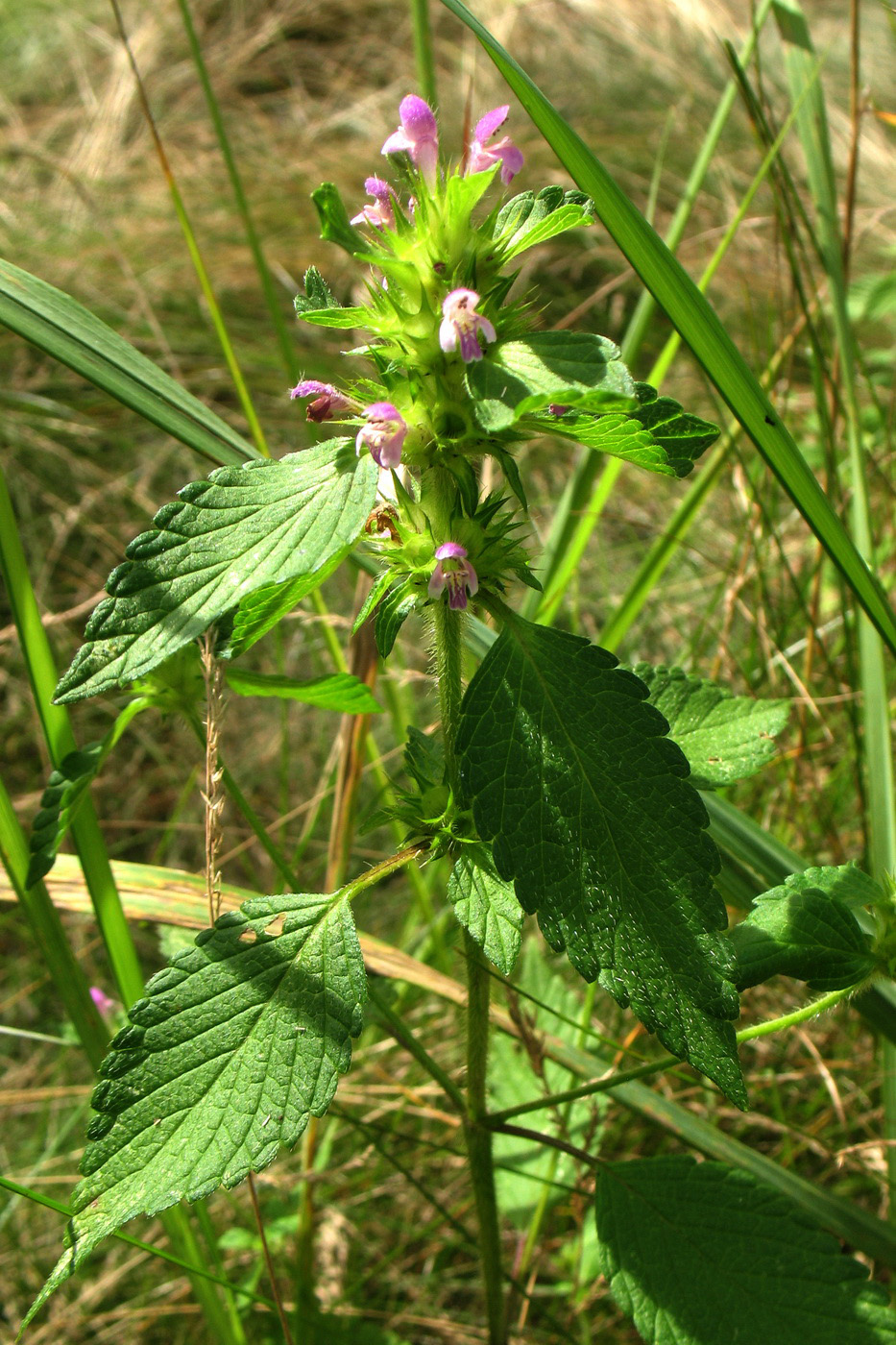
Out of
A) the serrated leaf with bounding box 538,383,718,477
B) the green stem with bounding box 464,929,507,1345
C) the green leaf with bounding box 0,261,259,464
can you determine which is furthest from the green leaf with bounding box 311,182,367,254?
the green stem with bounding box 464,929,507,1345

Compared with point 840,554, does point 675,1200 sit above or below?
below

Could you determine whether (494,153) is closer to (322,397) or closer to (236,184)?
(322,397)

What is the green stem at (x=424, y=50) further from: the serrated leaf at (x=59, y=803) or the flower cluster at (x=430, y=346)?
the serrated leaf at (x=59, y=803)

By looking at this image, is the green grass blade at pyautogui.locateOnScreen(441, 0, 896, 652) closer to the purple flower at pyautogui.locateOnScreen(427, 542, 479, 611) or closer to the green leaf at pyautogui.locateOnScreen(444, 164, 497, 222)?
the green leaf at pyautogui.locateOnScreen(444, 164, 497, 222)

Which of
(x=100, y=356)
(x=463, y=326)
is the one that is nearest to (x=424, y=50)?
(x=100, y=356)

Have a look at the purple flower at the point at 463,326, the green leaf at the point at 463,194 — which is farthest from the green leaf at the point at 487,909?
the green leaf at the point at 463,194

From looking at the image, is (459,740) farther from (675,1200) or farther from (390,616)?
(675,1200)

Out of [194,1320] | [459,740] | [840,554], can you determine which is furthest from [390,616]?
[194,1320]
